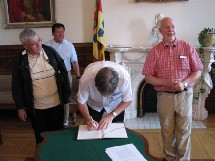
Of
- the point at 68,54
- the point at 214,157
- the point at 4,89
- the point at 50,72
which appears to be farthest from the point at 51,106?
the point at 4,89

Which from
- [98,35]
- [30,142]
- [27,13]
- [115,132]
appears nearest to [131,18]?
[98,35]

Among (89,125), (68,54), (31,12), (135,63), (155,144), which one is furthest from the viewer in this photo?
(31,12)

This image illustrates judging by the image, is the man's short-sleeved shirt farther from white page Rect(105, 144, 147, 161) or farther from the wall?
white page Rect(105, 144, 147, 161)

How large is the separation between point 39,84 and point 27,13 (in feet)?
8.24

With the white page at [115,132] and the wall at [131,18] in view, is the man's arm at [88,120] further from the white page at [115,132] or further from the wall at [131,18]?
the wall at [131,18]

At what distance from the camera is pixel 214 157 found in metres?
2.75

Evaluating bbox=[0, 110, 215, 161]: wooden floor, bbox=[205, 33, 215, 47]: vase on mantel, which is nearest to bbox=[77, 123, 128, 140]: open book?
bbox=[0, 110, 215, 161]: wooden floor

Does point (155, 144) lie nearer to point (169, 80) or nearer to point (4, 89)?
point (169, 80)

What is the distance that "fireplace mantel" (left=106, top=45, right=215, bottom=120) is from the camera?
3.71 metres

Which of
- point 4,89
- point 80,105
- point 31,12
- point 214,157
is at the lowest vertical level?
point 214,157

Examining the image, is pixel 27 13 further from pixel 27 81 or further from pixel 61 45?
pixel 27 81

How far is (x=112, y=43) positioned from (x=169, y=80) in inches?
83.3

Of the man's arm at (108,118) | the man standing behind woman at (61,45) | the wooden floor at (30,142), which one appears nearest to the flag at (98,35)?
the man standing behind woman at (61,45)

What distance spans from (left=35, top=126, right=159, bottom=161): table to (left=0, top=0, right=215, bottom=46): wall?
258 cm
